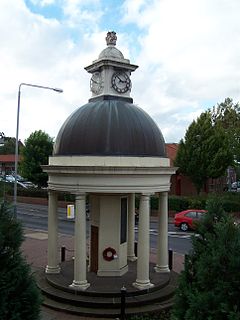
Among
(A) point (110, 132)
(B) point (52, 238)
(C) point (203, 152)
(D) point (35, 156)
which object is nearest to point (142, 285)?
(B) point (52, 238)

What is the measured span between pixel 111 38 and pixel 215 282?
38.6ft

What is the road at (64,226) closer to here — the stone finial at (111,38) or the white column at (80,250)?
the white column at (80,250)

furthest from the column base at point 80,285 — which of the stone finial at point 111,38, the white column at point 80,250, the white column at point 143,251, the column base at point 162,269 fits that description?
the stone finial at point 111,38

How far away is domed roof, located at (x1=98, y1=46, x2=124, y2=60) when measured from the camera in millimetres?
15000

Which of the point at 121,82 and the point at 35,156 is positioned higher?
the point at 121,82

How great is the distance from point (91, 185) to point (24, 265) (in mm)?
5962

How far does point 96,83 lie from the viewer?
15.6 m

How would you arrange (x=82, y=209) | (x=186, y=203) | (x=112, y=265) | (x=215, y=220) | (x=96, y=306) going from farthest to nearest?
1. (x=186, y=203)
2. (x=112, y=265)
3. (x=82, y=209)
4. (x=96, y=306)
5. (x=215, y=220)

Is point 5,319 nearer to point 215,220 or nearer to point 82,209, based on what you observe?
point 215,220

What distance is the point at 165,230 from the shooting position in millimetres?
15984

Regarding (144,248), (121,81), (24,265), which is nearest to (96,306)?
(144,248)

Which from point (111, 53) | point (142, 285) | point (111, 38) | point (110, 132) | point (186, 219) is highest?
point (111, 38)

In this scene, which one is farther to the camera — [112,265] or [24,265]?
[112,265]

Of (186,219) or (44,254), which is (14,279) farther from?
(186,219)
